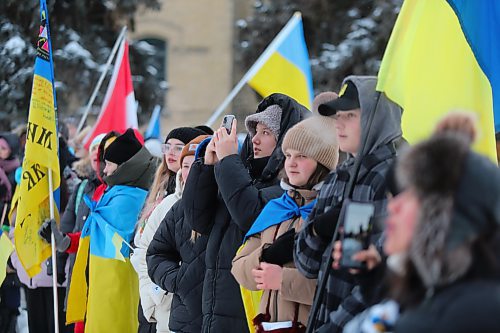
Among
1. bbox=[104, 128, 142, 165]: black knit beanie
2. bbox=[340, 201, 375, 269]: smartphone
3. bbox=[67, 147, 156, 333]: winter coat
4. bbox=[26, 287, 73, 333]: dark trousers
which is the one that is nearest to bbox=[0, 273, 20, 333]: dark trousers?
bbox=[26, 287, 73, 333]: dark trousers

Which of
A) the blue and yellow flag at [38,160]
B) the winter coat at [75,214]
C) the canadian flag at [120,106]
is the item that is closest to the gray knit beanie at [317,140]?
the blue and yellow flag at [38,160]

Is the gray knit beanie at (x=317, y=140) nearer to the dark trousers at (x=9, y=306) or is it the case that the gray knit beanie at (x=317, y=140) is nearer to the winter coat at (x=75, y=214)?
the winter coat at (x=75, y=214)

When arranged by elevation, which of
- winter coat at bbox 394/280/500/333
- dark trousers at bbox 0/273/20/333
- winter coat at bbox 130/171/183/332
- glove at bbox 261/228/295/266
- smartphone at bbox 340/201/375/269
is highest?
smartphone at bbox 340/201/375/269

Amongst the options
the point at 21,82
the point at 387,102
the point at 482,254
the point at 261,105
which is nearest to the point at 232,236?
the point at 261,105

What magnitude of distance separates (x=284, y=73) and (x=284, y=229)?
13.1ft

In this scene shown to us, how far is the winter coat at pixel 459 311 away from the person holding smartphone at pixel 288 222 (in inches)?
75.5

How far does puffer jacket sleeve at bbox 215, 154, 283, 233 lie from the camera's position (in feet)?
16.0

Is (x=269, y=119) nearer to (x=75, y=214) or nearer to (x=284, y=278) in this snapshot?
(x=284, y=278)

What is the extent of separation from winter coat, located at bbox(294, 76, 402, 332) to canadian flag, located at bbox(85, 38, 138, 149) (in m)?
Answer: 6.02

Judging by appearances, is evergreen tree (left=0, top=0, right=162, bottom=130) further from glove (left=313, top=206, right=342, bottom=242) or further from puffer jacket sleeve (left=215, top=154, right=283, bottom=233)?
glove (left=313, top=206, right=342, bottom=242)

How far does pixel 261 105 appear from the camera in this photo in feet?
18.0

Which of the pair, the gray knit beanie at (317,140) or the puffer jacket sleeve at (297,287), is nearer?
the puffer jacket sleeve at (297,287)

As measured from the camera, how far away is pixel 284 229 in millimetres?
4594

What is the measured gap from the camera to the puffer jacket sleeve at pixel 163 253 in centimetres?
591
